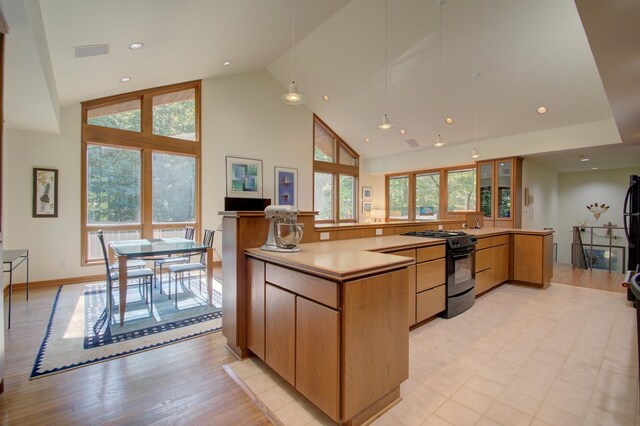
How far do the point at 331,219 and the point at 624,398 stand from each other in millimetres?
6921

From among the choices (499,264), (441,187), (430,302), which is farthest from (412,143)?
(430,302)

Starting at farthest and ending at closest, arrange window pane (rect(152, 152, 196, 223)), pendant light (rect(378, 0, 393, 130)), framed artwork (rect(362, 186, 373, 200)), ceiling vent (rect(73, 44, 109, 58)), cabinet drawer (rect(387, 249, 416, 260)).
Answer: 1. framed artwork (rect(362, 186, 373, 200))
2. window pane (rect(152, 152, 196, 223))
3. pendant light (rect(378, 0, 393, 130))
4. ceiling vent (rect(73, 44, 109, 58))
5. cabinet drawer (rect(387, 249, 416, 260))

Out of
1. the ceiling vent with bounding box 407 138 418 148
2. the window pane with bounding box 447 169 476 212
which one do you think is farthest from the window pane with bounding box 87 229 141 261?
the window pane with bounding box 447 169 476 212

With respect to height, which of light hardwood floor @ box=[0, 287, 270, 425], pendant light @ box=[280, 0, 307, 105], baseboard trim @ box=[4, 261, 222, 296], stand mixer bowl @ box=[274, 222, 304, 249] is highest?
pendant light @ box=[280, 0, 307, 105]

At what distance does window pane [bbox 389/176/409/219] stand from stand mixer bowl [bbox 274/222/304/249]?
706 centimetres

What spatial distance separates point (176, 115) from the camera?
5.73 m

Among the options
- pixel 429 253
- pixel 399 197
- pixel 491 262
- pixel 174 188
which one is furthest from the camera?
pixel 399 197

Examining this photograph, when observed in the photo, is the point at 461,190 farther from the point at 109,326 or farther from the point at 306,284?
the point at 109,326

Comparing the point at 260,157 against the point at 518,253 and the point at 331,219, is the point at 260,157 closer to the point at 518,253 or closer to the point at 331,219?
the point at 331,219

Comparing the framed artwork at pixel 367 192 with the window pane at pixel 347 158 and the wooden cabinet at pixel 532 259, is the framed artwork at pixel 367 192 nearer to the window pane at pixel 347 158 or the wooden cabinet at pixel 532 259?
the window pane at pixel 347 158

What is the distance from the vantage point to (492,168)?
6.53 metres

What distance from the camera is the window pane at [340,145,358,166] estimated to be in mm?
8654

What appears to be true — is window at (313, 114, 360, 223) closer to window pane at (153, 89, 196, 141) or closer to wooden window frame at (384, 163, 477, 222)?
wooden window frame at (384, 163, 477, 222)

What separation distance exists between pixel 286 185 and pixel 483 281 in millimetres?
4647
